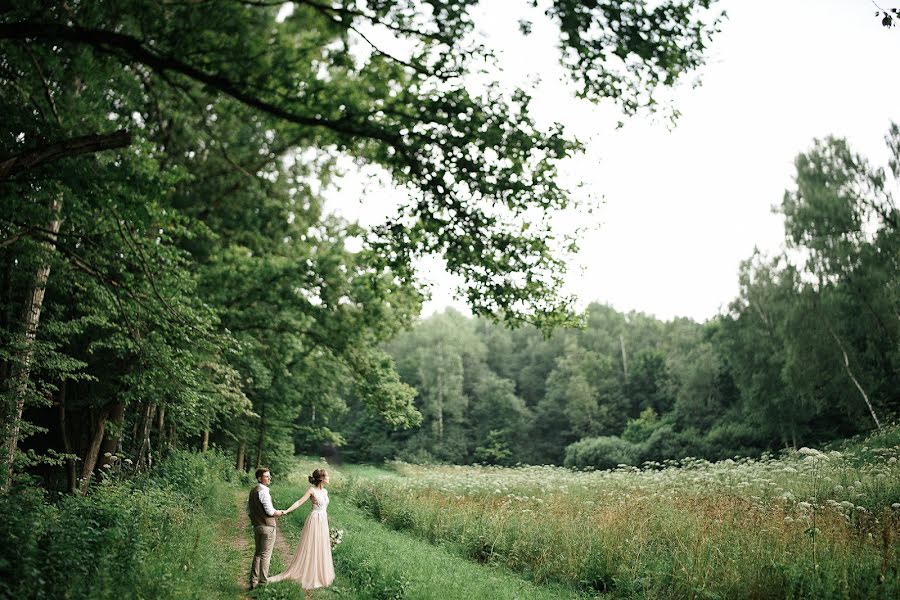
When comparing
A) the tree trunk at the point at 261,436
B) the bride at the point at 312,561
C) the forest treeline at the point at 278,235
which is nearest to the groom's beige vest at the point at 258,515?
the bride at the point at 312,561

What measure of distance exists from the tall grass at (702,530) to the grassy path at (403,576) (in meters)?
0.85

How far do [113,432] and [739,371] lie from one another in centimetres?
3724

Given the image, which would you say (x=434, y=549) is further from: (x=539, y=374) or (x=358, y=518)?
(x=539, y=374)

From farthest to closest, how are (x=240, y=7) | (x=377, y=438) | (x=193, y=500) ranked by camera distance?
(x=377, y=438)
(x=193, y=500)
(x=240, y=7)

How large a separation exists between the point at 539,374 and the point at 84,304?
228 feet

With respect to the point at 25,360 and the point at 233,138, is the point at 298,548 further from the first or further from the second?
the point at 233,138

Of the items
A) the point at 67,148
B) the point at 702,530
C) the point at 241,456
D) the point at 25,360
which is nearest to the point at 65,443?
the point at 25,360

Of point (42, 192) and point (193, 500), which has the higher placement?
point (42, 192)

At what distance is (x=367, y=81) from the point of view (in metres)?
5.23

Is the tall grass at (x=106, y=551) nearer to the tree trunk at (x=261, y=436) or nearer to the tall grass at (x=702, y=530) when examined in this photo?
the tall grass at (x=702, y=530)

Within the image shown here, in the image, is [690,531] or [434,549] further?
[434,549]

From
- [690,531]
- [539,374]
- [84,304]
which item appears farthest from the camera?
[539,374]

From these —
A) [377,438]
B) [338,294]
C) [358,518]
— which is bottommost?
[377,438]

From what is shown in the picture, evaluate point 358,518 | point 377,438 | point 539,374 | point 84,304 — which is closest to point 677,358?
point 539,374
